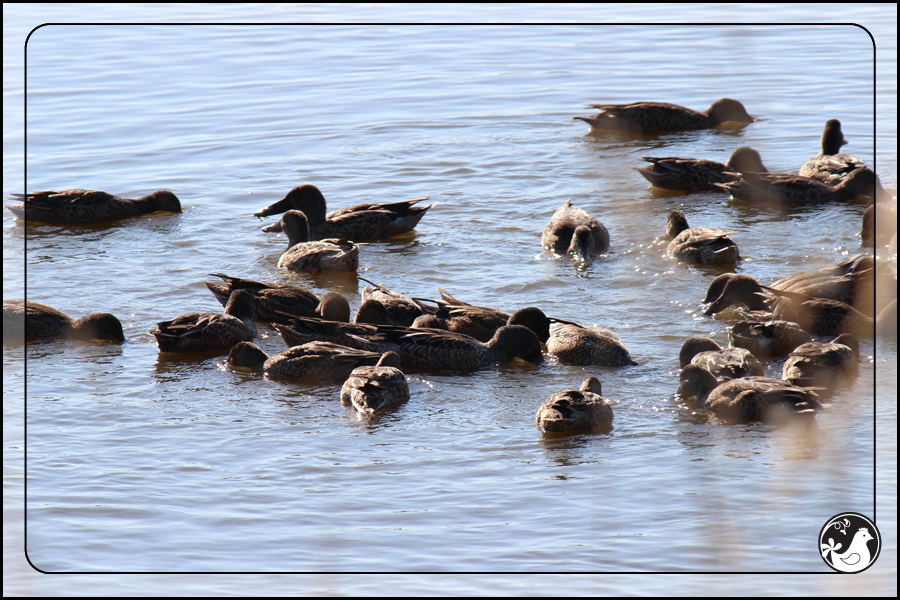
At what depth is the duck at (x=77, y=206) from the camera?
1313 cm

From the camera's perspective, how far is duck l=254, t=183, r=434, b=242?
1248 centimetres

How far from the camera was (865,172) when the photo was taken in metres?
12.6

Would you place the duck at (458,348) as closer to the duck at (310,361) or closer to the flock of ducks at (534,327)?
the flock of ducks at (534,327)

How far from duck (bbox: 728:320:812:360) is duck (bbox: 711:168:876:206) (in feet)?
15.6

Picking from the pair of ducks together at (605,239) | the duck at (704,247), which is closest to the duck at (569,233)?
the pair of ducks together at (605,239)

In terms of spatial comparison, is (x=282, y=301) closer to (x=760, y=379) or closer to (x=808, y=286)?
(x=760, y=379)

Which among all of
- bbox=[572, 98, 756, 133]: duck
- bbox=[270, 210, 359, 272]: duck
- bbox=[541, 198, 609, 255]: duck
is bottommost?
bbox=[270, 210, 359, 272]: duck

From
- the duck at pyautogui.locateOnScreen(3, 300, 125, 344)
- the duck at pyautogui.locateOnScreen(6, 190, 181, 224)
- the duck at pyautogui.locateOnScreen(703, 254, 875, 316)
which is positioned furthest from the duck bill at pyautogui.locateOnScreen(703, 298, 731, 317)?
the duck at pyautogui.locateOnScreen(6, 190, 181, 224)

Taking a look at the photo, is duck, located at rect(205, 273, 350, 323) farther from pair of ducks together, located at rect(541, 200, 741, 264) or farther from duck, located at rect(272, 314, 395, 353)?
pair of ducks together, located at rect(541, 200, 741, 264)

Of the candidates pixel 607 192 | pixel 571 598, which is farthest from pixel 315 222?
pixel 571 598

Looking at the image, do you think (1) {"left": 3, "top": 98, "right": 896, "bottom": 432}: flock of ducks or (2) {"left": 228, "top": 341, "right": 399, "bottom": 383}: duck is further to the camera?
(2) {"left": 228, "top": 341, "right": 399, "bottom": 383}: duck

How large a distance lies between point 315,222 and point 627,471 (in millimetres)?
7555

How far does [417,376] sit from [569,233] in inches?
148

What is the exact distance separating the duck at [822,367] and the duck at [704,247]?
10.1ft
